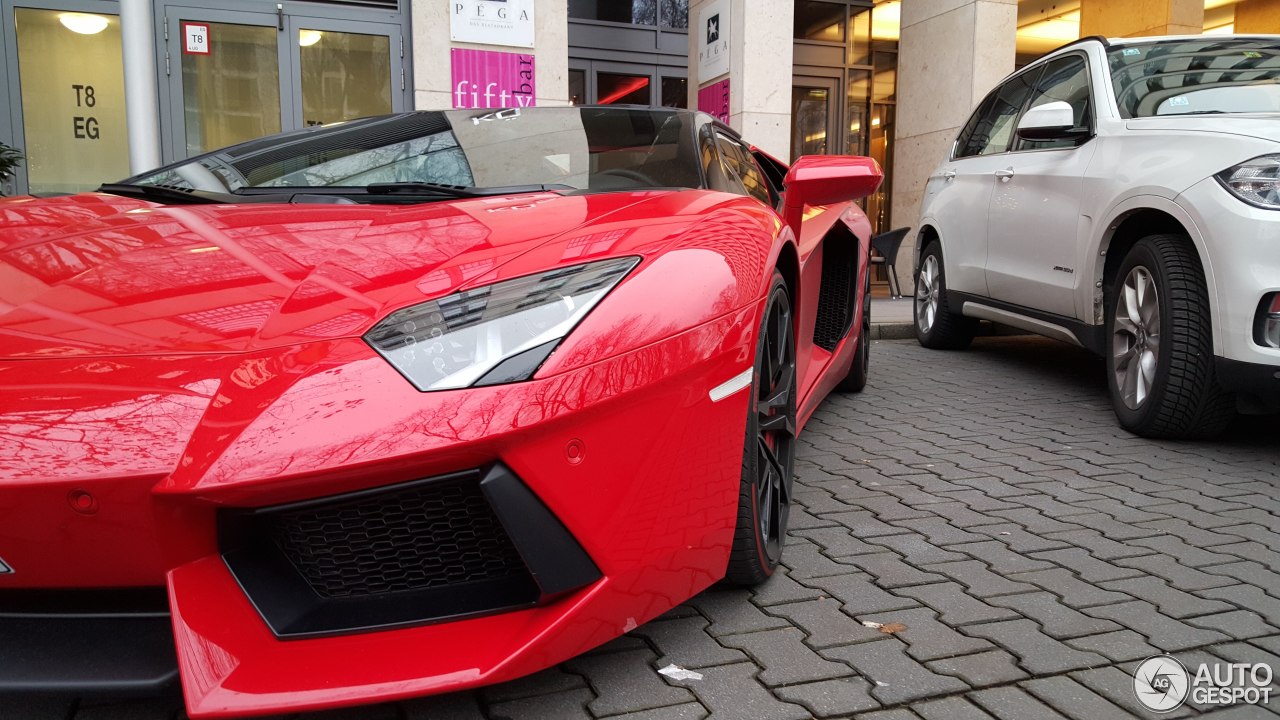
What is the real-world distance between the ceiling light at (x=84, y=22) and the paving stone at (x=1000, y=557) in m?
7.83

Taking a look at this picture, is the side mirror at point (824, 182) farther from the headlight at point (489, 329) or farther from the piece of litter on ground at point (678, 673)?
the piece of litter on ground at point (678, 673)

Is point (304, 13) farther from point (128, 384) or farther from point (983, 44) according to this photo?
point (128, 384)

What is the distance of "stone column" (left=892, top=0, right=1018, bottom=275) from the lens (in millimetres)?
9914

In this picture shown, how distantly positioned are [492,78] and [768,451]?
6885 mm

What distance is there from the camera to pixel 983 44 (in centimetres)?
989

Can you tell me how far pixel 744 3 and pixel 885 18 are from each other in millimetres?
3640

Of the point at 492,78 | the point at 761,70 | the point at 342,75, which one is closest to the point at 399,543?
the point at 492,78

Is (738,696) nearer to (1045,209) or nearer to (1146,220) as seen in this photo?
(1146,220)

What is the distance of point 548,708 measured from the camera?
67.4 inches

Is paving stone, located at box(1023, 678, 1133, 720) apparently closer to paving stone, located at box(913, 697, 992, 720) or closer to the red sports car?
paving stone, located at box(913, 697, 992, 720)

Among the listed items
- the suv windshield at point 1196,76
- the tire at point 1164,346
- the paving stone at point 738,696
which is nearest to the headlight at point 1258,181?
the tire at point 1164,346

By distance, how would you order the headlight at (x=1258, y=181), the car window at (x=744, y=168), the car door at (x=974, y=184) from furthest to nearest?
1. the car door at (x=974, y=184)
2. the headlight at (x=1258, y=181)
3. the car window at (x=744, y=168)

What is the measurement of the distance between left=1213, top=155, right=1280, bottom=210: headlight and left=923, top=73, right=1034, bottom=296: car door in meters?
1.78

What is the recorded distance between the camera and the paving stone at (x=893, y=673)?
5.84 feet
